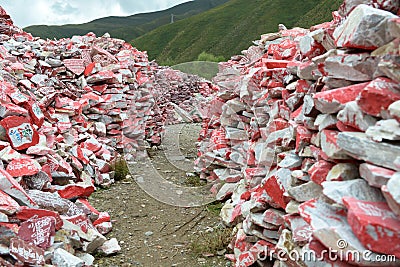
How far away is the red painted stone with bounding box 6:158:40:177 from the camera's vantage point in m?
5.06

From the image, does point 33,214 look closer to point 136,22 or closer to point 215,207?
point 215,207

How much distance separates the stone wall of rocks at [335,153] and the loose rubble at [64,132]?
2068 mm

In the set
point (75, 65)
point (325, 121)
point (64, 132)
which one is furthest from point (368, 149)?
point (75, 65)

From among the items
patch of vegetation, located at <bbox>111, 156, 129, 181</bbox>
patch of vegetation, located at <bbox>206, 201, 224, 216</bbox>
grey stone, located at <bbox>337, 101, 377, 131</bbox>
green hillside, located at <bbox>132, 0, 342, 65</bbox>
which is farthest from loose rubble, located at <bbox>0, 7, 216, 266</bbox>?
green hillside, located at <bbox>132, 0, 342, 65</bbox>

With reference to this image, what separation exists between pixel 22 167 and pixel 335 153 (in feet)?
13.2

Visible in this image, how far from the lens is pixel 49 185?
5.57m

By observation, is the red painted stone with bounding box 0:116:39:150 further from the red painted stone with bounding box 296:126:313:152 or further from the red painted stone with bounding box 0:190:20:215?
the red painted stone with bounding box 296:126:313:152

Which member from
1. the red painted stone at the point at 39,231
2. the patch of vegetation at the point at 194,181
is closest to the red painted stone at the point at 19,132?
the red painted stone at the point at 39,231

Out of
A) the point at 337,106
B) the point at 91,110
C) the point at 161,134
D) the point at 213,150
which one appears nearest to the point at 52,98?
the point at 91,110

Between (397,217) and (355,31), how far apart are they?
1.25m

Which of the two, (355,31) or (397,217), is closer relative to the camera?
(397,217)

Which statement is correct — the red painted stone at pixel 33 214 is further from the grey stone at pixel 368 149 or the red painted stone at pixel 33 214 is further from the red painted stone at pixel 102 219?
the grey stone at pixel 368 149

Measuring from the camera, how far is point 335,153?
8.98ft

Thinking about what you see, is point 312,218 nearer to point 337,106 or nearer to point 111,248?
point 337,106
